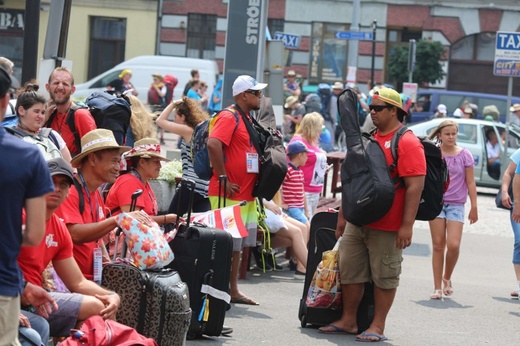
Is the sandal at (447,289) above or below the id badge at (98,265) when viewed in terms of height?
below

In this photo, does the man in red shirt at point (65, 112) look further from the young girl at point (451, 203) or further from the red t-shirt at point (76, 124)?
the young girl at point (451, 203)

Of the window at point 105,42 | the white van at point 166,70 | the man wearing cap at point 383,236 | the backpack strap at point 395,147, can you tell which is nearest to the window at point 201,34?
the window at point 105,42

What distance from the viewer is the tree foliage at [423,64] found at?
1683 inches

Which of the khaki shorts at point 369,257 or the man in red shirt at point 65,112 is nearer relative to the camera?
the khaki shorts at point 369,257

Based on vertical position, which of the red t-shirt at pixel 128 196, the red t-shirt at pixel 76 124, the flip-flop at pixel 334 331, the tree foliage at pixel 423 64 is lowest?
the flip-flop at pixel 334 331

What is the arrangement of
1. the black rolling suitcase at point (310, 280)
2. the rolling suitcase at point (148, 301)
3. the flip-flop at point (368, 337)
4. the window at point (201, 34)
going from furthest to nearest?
the window at point (201, 34)
the black rolling suitcase at point (310, 280)
the flip-flop at point (368, 337)
the rolling suitcase at point (148, 301)

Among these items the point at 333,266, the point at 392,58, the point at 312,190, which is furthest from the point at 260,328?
the point at 392,58

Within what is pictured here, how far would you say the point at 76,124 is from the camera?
30.7 feet

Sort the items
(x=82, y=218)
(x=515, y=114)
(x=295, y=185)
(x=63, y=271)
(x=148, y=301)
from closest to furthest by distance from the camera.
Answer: (x=63, y=271) → (x=82, y=218) → (x=148, y=301) → (x=295, y=185) → (x=515, y=114)

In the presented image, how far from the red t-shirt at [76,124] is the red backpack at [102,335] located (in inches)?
138

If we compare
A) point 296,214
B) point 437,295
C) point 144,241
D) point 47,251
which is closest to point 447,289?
point 437,295

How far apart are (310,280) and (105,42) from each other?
37.1m

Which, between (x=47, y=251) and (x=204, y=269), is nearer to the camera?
(x=47, y=251)

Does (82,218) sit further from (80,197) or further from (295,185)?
(295,185)
